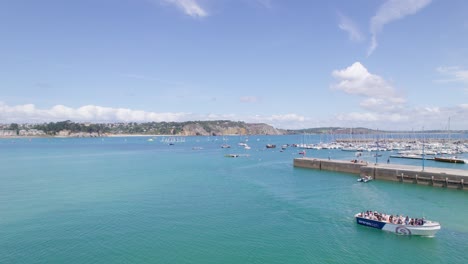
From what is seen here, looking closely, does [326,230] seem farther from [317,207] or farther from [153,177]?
[153,177]

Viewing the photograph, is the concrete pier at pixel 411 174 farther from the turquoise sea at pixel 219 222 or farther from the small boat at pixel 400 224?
the small boat at pixel 400 224

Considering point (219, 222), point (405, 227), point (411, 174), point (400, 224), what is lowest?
point (219, 222)

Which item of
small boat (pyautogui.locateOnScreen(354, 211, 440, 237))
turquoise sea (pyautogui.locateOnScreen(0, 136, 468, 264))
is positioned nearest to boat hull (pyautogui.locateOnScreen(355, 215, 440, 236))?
small boat (pyautogui.locateOnScreen(354, 211, 440, 237))

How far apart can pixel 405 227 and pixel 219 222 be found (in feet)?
63.3

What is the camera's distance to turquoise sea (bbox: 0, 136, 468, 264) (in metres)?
26.8

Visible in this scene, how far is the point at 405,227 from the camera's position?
3103cm

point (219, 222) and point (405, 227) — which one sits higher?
point (405, 227)

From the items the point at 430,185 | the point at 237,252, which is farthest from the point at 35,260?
the point at 430,185

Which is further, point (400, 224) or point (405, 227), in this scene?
point (400, 224)

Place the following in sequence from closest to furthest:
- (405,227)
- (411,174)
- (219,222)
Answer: (405,227) → (219,222) → (411,174)

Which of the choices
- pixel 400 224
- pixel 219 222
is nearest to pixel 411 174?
pixel 400 224

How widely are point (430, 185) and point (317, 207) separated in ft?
89.3

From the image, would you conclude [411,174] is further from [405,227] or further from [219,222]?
[219,222]

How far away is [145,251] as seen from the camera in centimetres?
2736
